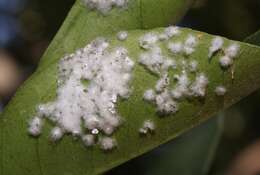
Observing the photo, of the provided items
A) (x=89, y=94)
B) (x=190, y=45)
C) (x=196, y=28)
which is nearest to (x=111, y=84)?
(x=89, y=94)

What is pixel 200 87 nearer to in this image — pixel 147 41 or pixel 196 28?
pixel 147 41

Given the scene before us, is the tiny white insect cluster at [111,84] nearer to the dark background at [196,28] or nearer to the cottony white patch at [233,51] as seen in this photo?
the cottony white patch at [233,51]

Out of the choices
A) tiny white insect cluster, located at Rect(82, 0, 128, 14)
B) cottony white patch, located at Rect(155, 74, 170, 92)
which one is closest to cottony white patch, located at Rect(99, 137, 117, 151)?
cottony white patch, located at Rect(155, 74, 170, 92)

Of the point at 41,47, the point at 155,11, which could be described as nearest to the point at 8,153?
the point at 155,11

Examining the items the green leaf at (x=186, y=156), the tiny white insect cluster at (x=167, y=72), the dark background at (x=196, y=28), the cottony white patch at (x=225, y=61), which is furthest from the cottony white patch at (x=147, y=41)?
the green leaf at (x=186, y=156)

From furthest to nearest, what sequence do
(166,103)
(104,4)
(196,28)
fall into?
1. (196,28)
2. (104,4)
3. (166,103)

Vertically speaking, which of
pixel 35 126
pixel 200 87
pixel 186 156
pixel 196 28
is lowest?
pixel 186 156

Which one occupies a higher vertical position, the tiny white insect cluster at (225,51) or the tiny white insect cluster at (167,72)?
the tiny white insect cluster at (225,51)
